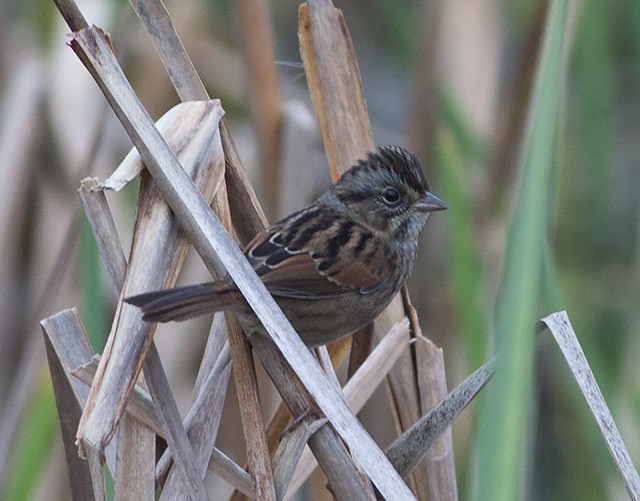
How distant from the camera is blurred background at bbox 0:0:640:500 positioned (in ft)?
7.49

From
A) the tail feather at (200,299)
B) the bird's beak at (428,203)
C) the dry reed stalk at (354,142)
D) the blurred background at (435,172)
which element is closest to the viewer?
the tail feather at (200,299)

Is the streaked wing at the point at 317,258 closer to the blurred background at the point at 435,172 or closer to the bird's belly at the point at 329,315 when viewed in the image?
the bird's belly at the point at 329,315

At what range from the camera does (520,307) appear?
1.10 metres

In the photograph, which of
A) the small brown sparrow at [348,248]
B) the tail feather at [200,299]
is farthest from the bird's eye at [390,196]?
the tail feather at [200,299]

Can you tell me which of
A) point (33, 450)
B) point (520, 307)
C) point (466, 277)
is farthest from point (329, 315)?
point (520, 307)

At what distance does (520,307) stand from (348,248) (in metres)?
1.06

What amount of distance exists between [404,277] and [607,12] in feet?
3.29

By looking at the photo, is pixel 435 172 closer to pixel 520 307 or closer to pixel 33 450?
pixel 33 450

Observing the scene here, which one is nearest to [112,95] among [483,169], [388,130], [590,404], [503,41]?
[590,404]

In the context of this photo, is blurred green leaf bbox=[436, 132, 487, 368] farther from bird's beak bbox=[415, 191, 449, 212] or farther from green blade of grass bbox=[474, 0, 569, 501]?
green blade of grass bbox=[474, 0, 569, 501]

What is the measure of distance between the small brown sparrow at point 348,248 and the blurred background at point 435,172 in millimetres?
117

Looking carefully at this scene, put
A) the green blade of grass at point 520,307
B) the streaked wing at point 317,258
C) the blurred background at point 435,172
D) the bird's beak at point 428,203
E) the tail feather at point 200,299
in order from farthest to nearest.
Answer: the blurred background at point 435,172 < the bird's beak at point 428,203 < the streaked wing at point 317,258 < the tail feather at point 200,299 < the green blade of grass at point 520,307

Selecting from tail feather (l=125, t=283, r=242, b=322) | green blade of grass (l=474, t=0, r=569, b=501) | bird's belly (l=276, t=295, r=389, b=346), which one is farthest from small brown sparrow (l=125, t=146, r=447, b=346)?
green blade of grass (l=474, t=0, r=569, b=501)

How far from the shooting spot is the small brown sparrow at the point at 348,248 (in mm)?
1930
